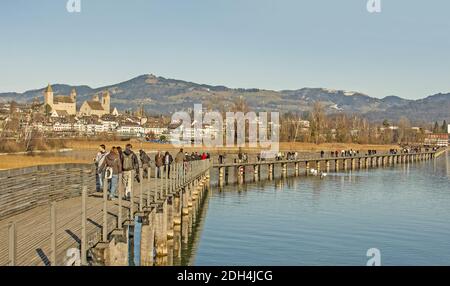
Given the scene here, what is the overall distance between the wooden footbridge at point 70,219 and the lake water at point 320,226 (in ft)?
10.7

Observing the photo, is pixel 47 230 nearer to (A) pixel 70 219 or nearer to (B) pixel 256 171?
(A) pixel 70 219

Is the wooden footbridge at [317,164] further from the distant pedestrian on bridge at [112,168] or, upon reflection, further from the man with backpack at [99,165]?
the distant pedestrian on bridge at [112,168]

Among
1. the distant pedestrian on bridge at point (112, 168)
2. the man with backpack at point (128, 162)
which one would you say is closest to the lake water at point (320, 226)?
the man with backpack at point (128, 162)

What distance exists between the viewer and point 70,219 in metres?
17.5

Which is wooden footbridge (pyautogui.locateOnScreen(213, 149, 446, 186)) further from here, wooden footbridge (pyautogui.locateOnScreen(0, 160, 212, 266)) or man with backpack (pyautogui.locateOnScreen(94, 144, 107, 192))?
wooden footbridge (pyautogui.locateOnScreen(0, 160, 212, 266))

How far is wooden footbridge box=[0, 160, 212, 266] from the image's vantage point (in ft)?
42.1

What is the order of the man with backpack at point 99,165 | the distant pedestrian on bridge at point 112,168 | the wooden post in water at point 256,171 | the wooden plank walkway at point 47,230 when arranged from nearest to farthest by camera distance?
the wooden plank walkway at point 47,230 → the distant pedestrian on bridge at point 112,168 → the man with backpack at point 99,165 → the wooden post in water at point 256,171

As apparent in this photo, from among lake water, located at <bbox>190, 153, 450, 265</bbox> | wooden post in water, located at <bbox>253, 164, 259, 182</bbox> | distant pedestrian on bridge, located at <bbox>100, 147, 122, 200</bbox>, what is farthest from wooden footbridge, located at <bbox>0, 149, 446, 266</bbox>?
wooden post in water, located at <bbox>253, 164, 259, 182</bbox>

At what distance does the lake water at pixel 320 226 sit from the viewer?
90.2 ft

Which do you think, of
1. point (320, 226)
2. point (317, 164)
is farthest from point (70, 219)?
point (317, 164)

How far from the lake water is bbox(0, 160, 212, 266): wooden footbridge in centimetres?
325

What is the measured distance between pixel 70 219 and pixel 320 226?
68.8 ft
